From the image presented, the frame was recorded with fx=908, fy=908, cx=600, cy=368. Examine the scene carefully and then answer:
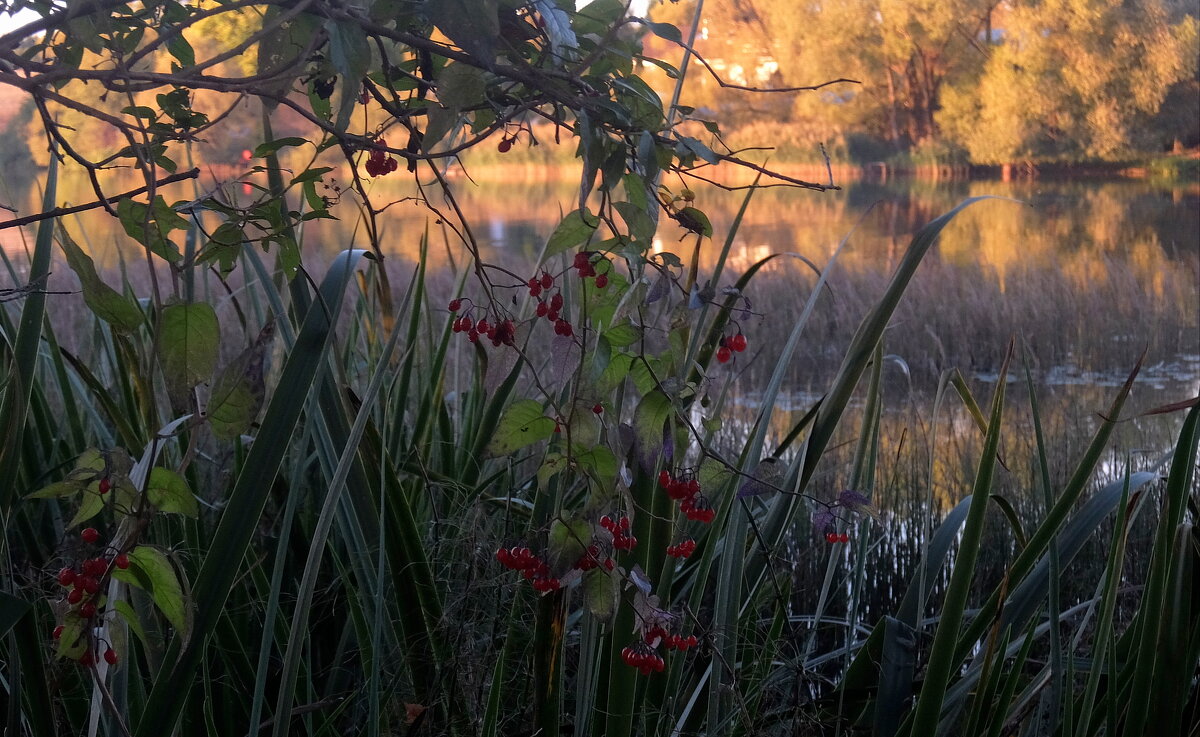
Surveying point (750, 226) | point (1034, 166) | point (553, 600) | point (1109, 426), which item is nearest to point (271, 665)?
point (553, 600)

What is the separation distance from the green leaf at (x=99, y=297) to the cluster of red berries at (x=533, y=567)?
0.16 metres

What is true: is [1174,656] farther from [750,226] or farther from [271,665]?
[750,226]

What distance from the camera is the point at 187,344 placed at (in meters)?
0.28

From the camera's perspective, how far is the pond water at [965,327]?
4.36ft

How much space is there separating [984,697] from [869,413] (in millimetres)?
190

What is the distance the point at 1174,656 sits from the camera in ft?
1.67

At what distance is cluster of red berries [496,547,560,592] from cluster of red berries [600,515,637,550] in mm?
28

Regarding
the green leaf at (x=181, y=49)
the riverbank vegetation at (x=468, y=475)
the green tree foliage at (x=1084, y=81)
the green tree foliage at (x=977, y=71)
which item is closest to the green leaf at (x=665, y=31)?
the riverbank vegetation at (x=468, y=475)

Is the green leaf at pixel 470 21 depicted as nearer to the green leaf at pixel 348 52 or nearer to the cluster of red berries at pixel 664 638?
the green leaf at pixel 348 52

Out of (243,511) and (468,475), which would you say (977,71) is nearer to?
(468,475)

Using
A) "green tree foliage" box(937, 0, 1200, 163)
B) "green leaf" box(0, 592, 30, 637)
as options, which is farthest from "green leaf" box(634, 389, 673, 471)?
"green tree foliage" box(937, 0, 1200, 163)

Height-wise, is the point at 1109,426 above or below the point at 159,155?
below

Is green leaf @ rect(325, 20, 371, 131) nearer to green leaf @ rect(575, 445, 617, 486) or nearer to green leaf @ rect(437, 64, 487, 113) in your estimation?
green leaf @ rect(437, 64, 487, 113)

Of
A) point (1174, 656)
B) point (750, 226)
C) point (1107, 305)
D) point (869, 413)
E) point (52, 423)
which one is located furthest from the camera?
point (750, 226)
